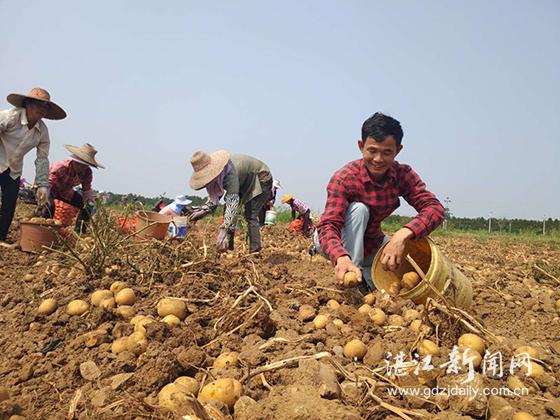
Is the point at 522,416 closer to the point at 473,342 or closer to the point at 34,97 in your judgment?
the point at 473,342

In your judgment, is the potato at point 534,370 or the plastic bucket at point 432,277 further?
the plastic bucket at point 432,277

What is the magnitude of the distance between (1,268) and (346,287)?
268 cm

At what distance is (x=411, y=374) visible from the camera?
56.4 inches

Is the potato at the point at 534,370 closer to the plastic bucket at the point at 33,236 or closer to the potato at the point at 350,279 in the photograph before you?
the potato at the point at 350,279

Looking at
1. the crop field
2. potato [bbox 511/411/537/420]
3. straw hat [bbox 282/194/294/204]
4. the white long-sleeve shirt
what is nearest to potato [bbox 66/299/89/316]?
the crop field

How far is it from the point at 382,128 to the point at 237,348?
154 centimetres

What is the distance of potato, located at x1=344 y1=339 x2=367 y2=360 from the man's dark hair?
52.4 inches

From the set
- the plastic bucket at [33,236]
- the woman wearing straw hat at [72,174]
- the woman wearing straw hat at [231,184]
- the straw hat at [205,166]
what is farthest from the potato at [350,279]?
the woman wearing straw hat at [72,174]

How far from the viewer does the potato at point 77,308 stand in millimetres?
2029

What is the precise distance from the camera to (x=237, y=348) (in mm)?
1701

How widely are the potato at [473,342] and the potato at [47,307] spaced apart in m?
1.96

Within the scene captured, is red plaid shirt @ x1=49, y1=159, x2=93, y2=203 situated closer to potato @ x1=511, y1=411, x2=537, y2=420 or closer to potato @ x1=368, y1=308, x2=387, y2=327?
potato @ x1=368, y1=308, x2=387, y2=327

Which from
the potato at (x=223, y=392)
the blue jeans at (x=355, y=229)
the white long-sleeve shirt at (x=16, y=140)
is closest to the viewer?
the potato at (x=223, y=392)

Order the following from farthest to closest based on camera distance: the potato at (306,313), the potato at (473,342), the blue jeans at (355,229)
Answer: the blue jeans at (355,229)
the potato at (306,313)
the potato at (473,342)
